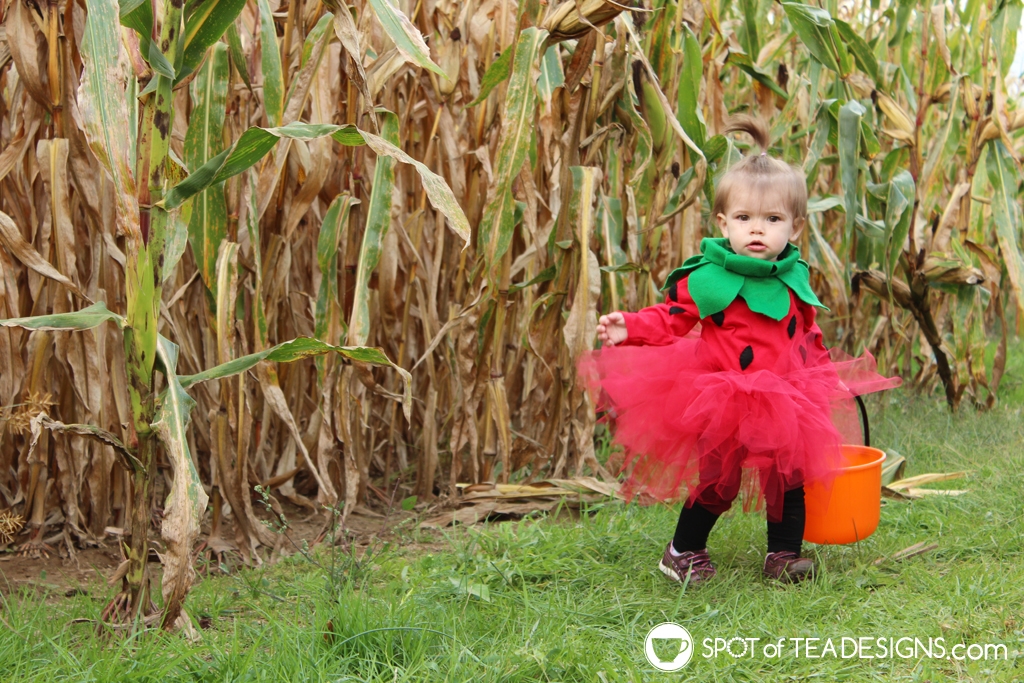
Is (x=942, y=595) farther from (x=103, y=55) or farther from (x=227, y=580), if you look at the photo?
(x=103, y=55)

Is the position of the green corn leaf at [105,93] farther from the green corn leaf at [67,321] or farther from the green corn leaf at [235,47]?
the green corn leaf at [235,47]

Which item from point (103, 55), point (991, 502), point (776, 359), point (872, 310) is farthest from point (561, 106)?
point (872, 310)

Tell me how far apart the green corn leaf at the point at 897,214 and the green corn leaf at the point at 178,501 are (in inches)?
67.6

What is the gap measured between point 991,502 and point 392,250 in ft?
4.72

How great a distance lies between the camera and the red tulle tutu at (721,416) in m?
1.56

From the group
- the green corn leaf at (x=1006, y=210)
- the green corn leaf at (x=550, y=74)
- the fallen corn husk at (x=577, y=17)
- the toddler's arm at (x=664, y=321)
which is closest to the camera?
the fallen corn husk at (x=577, y=17)

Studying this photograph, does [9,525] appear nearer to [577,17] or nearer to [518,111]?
[518,111]

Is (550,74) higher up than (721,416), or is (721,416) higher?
(550,74)

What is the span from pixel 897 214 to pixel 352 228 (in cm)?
132

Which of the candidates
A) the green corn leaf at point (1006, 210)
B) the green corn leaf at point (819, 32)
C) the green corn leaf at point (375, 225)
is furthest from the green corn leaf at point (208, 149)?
the green corn leaf at point (1006, 210)

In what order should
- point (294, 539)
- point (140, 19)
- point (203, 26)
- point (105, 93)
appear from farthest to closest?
point (294, 539)
point (203, 26)
point (140, 19)
point (105, 93)

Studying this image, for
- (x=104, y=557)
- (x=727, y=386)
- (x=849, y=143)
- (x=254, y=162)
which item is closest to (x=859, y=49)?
(x=849, y=143)

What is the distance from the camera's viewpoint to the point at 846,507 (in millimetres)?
1692

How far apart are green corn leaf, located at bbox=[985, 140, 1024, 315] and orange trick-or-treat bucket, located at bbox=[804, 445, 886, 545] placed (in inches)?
30.4
